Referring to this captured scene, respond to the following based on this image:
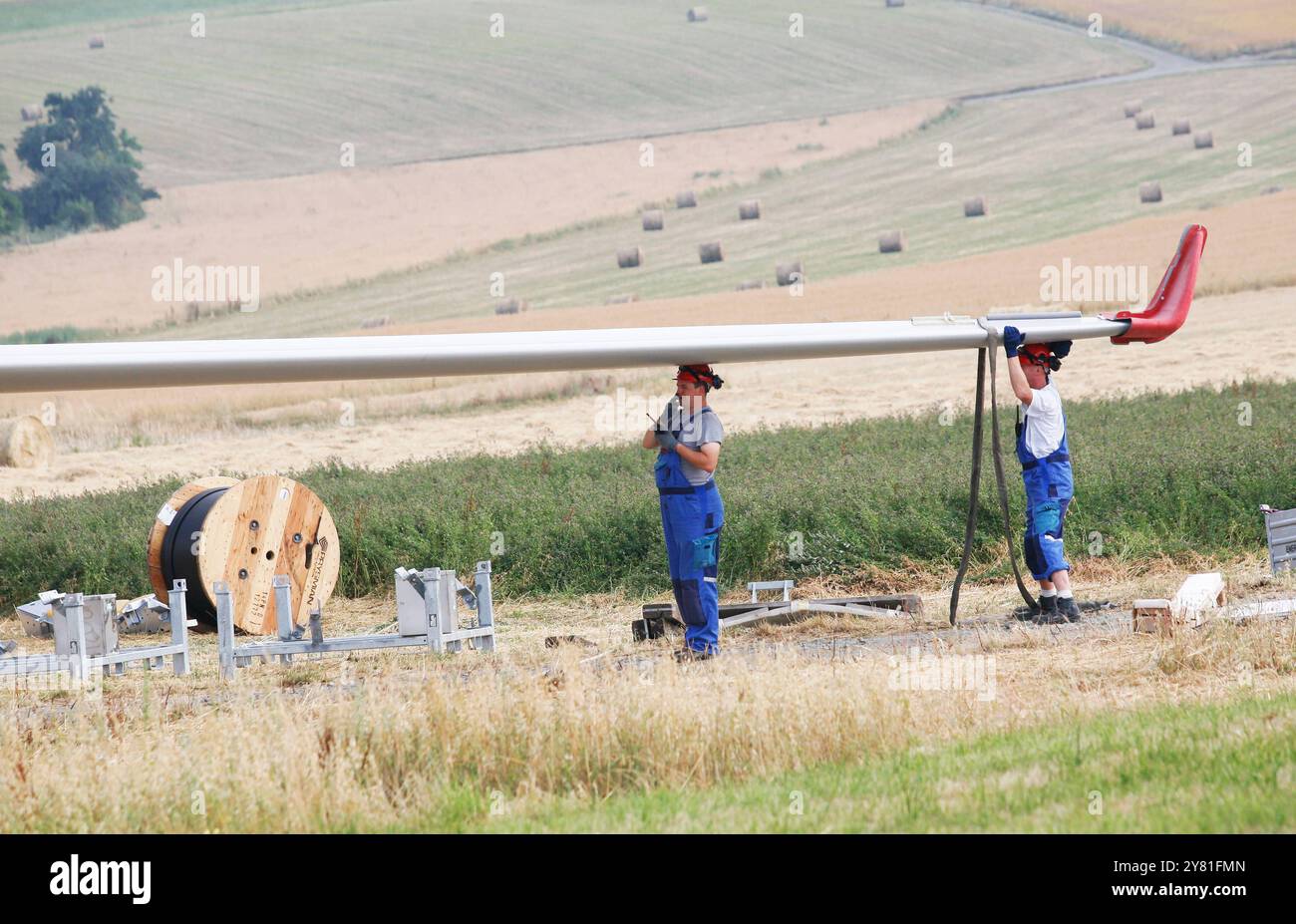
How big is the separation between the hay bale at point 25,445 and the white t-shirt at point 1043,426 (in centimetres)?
2003

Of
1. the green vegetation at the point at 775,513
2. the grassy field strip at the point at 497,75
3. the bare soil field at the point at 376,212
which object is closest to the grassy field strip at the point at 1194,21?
the grassy field strip at the point at 497,75

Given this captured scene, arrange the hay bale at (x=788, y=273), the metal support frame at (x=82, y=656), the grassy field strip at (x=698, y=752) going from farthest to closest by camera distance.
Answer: the hay bale at (x=788, y=273), the metal support frame at (x=82, y=656), the grassy field strip at (x=698, y=752)

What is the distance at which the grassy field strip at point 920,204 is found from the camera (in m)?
55.0

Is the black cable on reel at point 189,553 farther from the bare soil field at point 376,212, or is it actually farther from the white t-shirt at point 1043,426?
the bare soil field at point 376,212

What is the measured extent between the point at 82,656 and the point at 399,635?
7.15ft

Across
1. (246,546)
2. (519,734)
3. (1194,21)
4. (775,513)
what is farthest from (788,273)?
(519,734)

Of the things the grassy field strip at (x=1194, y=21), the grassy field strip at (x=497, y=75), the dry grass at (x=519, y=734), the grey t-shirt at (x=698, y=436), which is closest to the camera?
the dry grass at (x=519, y=734)

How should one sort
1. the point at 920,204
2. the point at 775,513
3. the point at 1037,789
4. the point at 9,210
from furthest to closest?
1. the point at 9,210
2. the point at 920,204
3. the point at 775,513
4. the point at 1037,789

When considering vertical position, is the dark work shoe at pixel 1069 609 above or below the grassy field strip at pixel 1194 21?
below

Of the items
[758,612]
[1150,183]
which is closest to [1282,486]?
[758,612]

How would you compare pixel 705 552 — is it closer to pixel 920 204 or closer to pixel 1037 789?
pixel 1037 789

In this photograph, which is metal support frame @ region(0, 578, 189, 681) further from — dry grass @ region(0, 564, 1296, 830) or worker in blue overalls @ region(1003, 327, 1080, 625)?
worker in blue overalls @ region(1003, 327, 1080, 625)

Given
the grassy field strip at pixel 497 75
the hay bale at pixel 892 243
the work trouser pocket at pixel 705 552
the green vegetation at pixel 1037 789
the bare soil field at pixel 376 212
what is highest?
the grassy field strip at pixel 497 75

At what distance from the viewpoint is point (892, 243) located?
5566 cm
